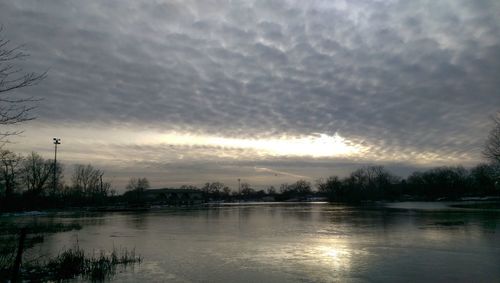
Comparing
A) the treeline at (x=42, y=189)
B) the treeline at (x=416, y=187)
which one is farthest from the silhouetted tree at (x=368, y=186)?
the treeline at (x=42, y=189)

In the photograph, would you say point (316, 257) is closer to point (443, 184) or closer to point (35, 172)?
point (35, 172)

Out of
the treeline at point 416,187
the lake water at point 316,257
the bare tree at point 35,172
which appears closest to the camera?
the lake water at point 316,257

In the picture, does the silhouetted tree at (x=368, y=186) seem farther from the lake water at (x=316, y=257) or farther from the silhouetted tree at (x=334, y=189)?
the lake water at (x=316, y=257)

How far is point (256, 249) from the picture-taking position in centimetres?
2230

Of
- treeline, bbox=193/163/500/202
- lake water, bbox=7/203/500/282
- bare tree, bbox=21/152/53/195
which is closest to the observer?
lake water, bbox=7/203/500/282

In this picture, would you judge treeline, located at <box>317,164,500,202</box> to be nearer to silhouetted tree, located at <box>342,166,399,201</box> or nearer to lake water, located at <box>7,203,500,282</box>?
silhouetted tree, located at <box>342,166,399,201</box>

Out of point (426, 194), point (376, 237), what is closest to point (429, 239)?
→ point (376, 237)

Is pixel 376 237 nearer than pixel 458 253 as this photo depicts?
No

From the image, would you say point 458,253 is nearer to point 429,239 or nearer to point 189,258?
point 429,239

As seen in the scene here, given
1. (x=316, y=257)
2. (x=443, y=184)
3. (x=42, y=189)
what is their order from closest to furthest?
(x=316, y=257) → (x=42, y=189) → (x=443, y=184)

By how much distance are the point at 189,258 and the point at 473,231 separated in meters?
21.1

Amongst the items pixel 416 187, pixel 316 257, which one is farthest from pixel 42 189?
pixel 416 187

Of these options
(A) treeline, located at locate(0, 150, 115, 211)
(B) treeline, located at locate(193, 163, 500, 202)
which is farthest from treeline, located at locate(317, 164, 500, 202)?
(A) treeline, located at locate(0, 150, 115, 211)

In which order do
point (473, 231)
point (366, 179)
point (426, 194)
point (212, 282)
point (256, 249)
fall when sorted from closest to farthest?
point (212, 282)
point (256, 249)
point (473, 231)
point (426, 194)
point (366, 179)
